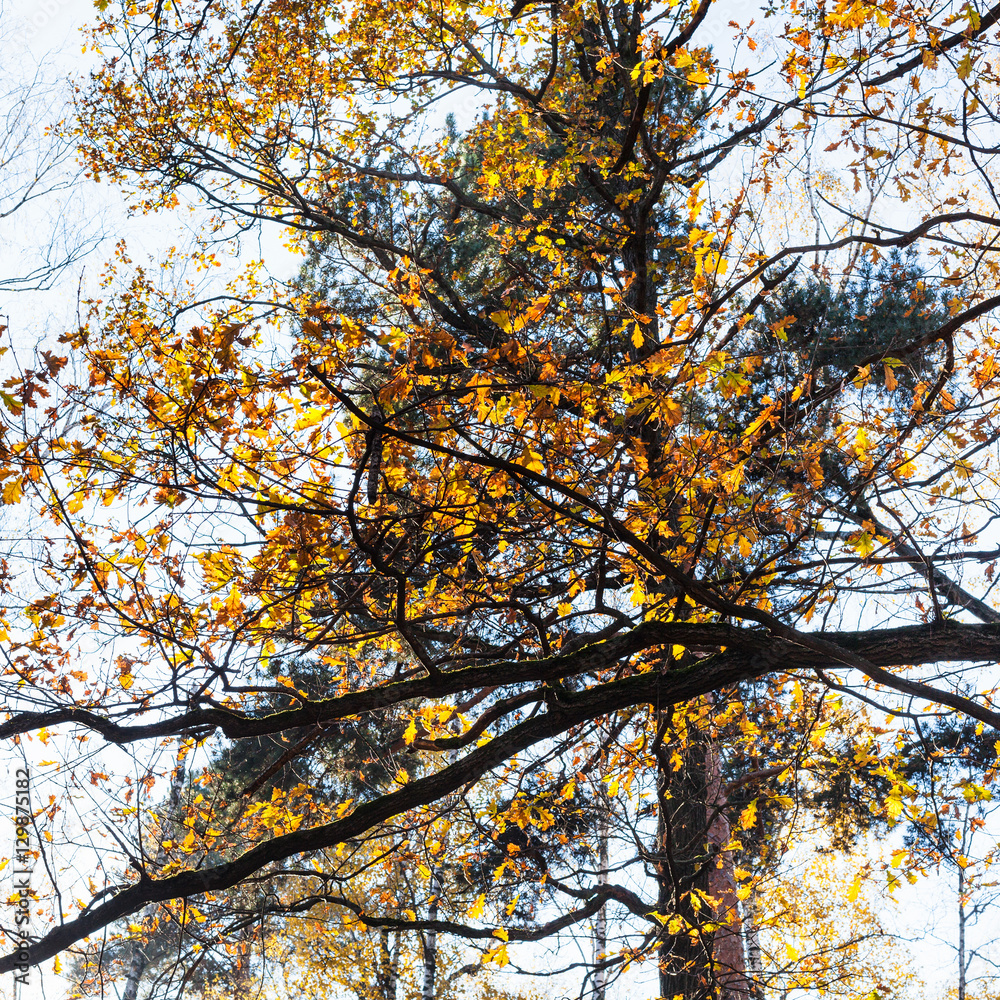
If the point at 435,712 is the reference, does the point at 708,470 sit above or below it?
above

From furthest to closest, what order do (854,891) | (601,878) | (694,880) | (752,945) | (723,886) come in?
(601,878) → (752,945) → (723,886) → (694,880) → (854,891)

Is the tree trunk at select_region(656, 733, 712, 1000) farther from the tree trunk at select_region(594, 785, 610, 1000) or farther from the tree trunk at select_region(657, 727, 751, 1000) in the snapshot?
the tree trunk at select_region(594, 785, 610, 1000)

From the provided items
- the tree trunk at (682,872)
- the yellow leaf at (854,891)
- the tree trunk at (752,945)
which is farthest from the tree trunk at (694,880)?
the yellow leaf at (854,891)

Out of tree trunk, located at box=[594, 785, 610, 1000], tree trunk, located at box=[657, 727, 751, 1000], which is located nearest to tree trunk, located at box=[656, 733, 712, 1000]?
tree trunk, located at box=[657, 727, 751, 1000]

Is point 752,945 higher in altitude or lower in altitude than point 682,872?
lower

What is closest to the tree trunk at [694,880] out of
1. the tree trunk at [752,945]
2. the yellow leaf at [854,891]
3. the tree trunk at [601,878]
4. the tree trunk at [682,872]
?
the tree trunk at [682,872]

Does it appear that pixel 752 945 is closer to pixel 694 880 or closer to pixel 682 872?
pixel 694 880

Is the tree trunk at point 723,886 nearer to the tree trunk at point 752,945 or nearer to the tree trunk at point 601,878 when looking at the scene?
the tree trunk at point 752,945

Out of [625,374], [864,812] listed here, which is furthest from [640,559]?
[864,812]

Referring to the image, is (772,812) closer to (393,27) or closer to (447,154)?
(447,154)

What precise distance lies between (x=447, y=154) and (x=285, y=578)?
24.0ft

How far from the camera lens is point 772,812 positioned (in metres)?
8.45

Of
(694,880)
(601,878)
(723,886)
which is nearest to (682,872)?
(694,880)

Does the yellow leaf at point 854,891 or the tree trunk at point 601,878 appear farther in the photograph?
the tree trunk at point 601,878
